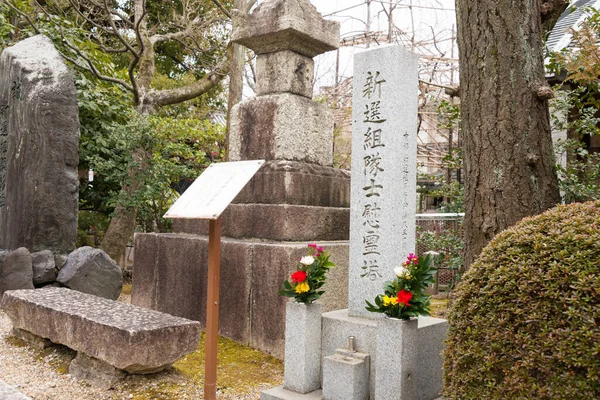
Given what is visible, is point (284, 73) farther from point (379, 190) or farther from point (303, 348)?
point (303, 348)

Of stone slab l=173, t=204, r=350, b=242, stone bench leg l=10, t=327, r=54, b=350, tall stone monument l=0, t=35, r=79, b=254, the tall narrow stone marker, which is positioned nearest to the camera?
the tall narrow stone marker

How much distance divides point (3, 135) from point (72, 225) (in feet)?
6.00

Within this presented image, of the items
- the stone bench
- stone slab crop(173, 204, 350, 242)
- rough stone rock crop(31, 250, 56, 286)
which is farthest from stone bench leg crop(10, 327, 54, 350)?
stone slab crop(173, 204, 350, 242)

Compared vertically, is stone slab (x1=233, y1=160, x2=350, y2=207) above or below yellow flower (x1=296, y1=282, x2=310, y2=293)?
above

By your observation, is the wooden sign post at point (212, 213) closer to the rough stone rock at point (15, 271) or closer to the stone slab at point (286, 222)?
the stone slab at point (286, 222)

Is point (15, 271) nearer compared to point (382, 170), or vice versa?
point (382, 170)

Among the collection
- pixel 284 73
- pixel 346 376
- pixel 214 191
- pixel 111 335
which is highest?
pixel 284 73

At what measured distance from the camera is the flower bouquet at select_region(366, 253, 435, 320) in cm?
304

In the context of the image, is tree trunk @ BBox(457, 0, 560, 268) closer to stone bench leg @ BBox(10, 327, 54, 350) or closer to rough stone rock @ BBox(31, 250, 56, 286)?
stone bench leg @ BBox(10, 327, 54, 350)

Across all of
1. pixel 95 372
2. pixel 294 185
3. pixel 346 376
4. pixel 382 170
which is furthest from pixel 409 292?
pixel 95 372

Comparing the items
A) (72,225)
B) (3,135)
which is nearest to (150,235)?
(72,225)

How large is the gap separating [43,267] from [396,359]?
484 centimetres

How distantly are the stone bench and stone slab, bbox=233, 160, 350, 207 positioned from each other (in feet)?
5.09

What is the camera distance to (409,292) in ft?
9.93
